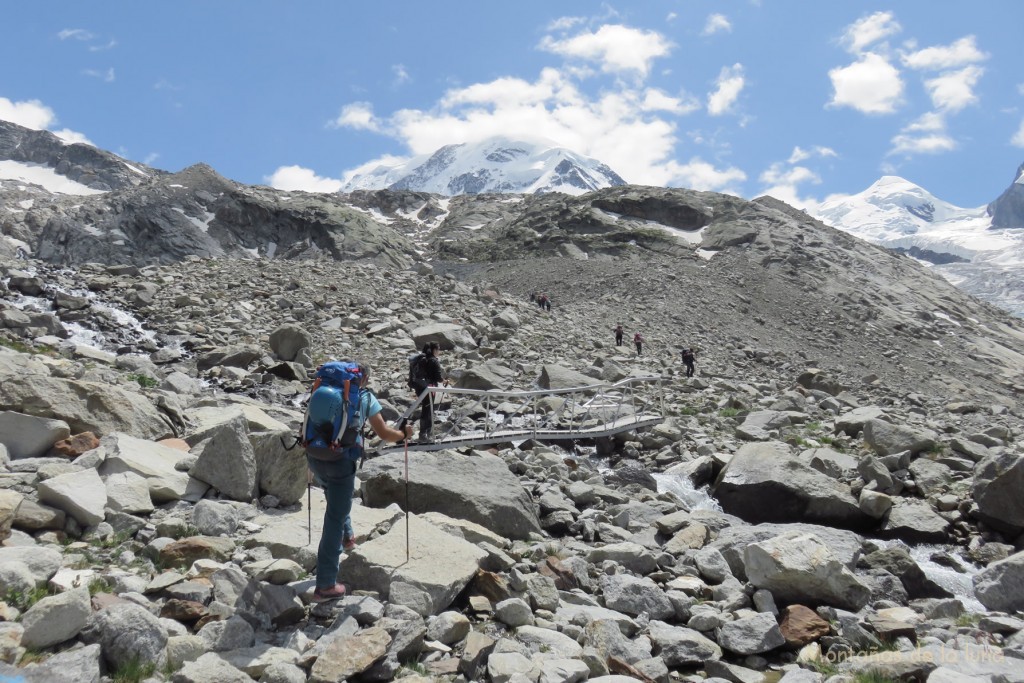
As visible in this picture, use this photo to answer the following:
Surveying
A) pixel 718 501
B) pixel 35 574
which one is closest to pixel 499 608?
pixel 35 574

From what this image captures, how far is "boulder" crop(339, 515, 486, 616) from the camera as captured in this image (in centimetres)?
558

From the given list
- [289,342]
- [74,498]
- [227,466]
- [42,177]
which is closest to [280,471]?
[227,466]

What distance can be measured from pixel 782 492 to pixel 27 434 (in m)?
10.2

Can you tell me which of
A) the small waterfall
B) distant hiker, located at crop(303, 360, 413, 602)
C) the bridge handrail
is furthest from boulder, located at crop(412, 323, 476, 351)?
distant hiker, located at crop(303, 360, 413, 602)

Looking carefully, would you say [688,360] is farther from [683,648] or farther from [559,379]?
[683,648]

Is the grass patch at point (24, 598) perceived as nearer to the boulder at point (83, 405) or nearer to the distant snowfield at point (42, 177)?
the boulder at point (83, 405)

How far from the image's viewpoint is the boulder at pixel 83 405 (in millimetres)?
7699

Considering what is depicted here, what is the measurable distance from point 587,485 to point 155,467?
653 cm

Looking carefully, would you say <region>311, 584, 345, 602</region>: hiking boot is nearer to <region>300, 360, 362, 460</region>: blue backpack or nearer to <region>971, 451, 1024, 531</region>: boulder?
<region>300, 360, 362, 460</region>: blue backpack

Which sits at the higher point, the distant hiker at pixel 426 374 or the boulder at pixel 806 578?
the distant hiker at pixel 426 374

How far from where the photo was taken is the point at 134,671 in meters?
4.08

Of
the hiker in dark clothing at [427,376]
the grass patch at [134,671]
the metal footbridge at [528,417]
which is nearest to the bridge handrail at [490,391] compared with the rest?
the metal footbridge at [528,417]

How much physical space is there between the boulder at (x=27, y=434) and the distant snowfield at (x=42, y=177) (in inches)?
7809

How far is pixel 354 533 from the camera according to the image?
674 centimetres
